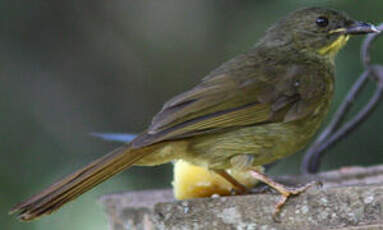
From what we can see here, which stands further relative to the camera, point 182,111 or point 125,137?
point 125,137

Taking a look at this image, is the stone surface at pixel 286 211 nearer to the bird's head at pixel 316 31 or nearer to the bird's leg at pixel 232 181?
the bird's leg at pixel 232 181

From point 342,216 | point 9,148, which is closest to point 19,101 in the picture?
point 9,148

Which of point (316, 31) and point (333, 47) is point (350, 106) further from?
point (316, 31)

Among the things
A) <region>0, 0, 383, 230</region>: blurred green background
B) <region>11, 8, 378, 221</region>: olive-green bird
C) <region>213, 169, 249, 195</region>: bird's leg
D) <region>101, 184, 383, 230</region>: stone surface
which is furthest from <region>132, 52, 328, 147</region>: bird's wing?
<region>0, 0, 383, 230</region>: blurred green background

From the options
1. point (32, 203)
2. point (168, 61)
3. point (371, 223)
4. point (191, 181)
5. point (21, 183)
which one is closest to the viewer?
point (371, 223)

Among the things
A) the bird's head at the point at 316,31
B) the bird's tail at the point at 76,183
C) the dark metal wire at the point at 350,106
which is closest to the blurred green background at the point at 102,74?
the bird's head at the point at 316,31

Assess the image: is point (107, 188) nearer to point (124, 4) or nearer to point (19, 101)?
point (19, 101)

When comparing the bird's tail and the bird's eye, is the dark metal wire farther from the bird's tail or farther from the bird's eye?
the bird's tail
